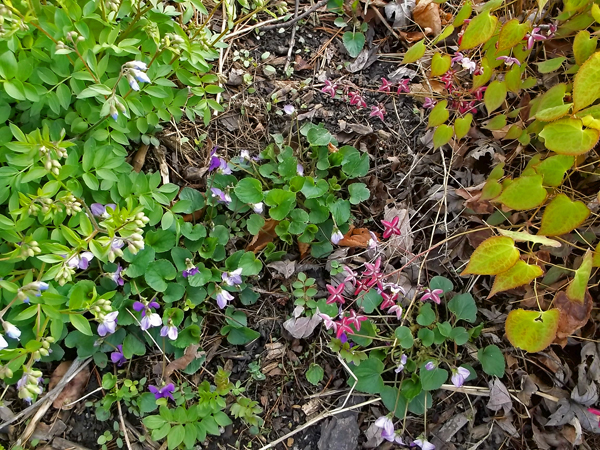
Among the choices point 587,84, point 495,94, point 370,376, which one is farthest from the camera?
point 495,94

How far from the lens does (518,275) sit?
181 cm

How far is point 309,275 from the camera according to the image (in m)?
2.37

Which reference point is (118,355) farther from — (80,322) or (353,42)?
(353,42)

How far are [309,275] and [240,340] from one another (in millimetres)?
448

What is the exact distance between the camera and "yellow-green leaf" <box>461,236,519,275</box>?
1.75 m

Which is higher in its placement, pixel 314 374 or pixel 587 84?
pixel 587 84

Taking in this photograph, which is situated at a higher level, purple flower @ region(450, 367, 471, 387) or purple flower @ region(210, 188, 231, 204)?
purple flower @ region(210, 188, 231, 204)

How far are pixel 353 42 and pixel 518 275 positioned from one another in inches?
63.7

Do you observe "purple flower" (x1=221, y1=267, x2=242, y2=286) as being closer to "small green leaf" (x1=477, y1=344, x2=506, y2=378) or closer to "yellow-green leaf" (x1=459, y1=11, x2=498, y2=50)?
"small green leaf" (x1=477, y1=344, x2=506, y2=378)

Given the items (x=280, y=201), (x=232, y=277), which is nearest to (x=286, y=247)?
(x=280, y=201)

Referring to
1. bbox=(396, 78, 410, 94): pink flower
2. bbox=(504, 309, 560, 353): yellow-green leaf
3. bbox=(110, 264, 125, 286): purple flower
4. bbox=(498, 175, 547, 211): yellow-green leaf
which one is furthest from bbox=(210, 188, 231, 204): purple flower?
bbox=(504, 309, 560, 353): yellow-green leaf

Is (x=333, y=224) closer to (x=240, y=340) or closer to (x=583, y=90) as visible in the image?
(x=240, y=340)

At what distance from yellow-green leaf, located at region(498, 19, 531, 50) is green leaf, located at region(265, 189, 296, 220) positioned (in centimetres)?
112

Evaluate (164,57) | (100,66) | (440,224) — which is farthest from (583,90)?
(100,66)
